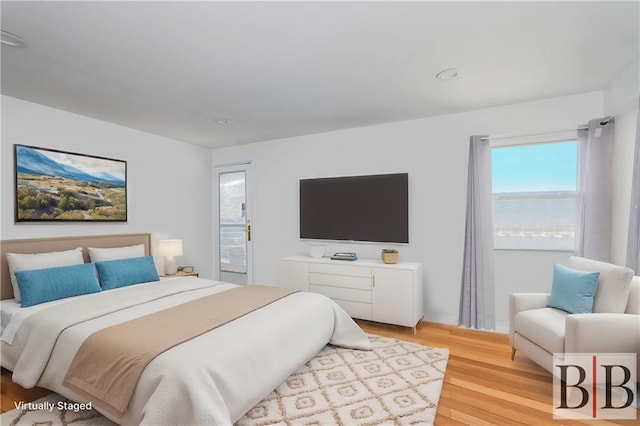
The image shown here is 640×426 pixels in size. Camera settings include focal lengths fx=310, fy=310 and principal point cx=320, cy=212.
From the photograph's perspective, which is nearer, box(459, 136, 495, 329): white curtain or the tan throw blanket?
the tan throw blanket

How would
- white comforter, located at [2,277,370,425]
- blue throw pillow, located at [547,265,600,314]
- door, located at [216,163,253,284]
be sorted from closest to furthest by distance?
white comforter, located at [2,277,370,425], blue throw pillow, located at [547,265,600,314], door, located at [216,163,253,284]

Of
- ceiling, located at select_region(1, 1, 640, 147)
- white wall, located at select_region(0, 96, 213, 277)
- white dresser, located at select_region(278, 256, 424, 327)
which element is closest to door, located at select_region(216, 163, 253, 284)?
white wall, located at select_region(0, 96, 213, 277)

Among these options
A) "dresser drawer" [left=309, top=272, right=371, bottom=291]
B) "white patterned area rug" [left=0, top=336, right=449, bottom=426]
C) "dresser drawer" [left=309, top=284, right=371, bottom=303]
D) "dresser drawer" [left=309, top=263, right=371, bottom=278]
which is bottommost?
"white patterned area rug" [left=0, top=336, right=449, bottom=426]

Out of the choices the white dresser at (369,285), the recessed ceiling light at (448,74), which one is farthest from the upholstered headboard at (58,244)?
the recessed ceiling light at (448,74)

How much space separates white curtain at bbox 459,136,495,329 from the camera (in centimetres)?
330

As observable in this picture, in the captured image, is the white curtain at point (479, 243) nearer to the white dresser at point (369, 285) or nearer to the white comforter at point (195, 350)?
the white dresser at point (369, 285)

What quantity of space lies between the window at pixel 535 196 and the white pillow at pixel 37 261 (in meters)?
4.38

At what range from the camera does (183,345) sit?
1.77 metres

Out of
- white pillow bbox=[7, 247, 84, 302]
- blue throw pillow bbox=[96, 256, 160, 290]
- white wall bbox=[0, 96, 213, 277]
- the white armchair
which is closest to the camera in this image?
the white armchair

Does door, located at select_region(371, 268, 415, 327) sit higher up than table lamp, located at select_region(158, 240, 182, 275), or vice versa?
table lamp, located at select_region(158, 240, 182, 275)

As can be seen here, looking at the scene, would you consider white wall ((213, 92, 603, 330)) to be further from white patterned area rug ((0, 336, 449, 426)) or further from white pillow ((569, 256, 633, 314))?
white patterned area rug ((0, 336, 449, 426))

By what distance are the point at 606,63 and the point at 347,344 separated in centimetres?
311

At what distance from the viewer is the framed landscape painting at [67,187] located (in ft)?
9.86

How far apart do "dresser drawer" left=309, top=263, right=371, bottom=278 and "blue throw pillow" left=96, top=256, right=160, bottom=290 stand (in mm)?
1835
